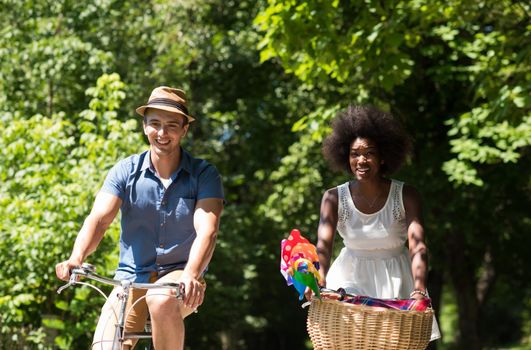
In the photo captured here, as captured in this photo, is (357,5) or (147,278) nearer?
(147,278)

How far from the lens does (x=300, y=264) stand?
4.64m

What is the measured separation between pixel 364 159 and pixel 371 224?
1.28ft

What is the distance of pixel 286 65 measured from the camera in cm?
1086

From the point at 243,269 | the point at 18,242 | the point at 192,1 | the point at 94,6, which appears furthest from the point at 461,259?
the point at 18,242

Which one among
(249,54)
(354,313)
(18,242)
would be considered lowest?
(354,313)

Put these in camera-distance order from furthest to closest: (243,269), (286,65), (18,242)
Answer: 1. (243,269)
2. (286,65)
3. (18,242)

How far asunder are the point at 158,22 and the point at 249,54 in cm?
210

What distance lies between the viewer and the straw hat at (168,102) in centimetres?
482

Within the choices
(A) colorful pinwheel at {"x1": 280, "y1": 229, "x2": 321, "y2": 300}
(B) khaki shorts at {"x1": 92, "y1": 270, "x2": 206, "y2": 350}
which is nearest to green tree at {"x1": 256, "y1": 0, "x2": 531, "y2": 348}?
(A) colorful pinwheel at {"x1": 280, "y1": 229, "x2": 321, "y2": 300}

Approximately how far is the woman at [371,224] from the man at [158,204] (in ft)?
2.88

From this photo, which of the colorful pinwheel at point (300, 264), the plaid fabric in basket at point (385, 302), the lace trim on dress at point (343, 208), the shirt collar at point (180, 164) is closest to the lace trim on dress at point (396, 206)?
the lace trim on dress at point (343, 208)

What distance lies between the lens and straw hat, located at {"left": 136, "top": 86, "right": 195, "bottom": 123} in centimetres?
482

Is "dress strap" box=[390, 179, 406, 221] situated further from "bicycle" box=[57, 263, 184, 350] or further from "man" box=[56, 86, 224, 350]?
"bicycle" box=[57, 263, 184, 350]

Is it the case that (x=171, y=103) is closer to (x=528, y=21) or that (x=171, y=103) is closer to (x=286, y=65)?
(x=286, y=65)
